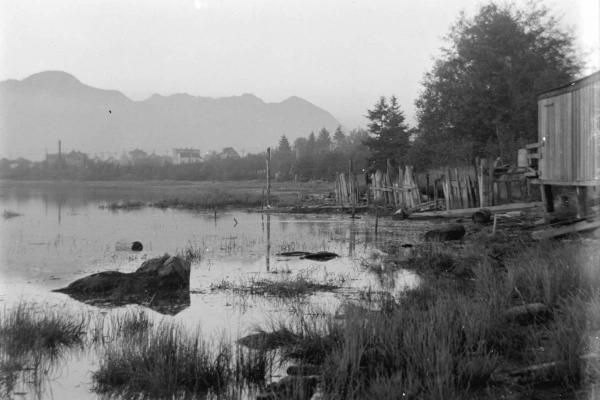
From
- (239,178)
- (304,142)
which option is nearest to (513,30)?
(239,178)

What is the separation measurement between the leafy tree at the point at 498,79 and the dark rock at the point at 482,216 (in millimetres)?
7073

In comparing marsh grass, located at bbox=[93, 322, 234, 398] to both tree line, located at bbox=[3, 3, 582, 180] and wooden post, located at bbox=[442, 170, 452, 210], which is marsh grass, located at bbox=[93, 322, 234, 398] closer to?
wooden post, located at bbox=[442, 170, 452, 210]

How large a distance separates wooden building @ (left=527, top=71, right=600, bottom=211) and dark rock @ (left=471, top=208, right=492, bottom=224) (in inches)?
150

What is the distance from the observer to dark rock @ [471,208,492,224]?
68.9ft

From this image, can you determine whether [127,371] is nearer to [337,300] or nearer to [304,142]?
[337,300]

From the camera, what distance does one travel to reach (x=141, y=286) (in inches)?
463

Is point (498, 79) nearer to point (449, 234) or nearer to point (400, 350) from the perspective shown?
point (449, 234)

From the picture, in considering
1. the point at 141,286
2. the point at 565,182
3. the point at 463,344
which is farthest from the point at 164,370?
the point at 565,182

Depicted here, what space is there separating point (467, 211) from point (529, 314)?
1646 cm

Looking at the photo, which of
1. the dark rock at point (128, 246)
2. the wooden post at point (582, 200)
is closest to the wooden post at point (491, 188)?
the wooden post at point (582, 200)

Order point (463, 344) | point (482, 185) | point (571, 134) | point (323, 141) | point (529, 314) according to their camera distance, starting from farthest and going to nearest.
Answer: point (323, 141) → point (482, 185) → point (571, 134) → point (529, 314) → point (463, 344)

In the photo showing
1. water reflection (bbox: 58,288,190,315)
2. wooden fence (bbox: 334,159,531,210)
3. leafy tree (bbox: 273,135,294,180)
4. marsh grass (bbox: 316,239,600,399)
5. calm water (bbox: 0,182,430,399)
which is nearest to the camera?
marsh grass (bbox: 316,239,600,399)

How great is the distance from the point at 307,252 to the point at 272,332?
9630mm

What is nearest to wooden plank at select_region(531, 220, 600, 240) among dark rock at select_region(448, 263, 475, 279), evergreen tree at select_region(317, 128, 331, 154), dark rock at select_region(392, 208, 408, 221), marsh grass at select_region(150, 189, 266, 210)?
dark rock at select_region(448, 263, 475, 279)
